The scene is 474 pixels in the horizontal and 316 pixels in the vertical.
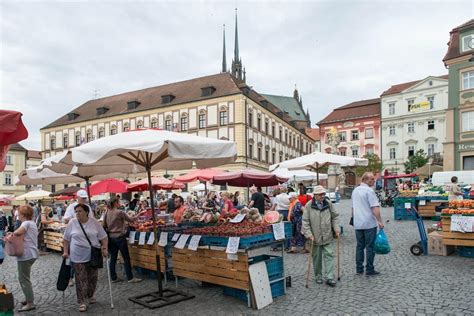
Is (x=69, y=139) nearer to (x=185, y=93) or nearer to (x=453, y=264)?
(x=185, y=93)

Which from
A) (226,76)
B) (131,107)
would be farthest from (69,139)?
(226,76)

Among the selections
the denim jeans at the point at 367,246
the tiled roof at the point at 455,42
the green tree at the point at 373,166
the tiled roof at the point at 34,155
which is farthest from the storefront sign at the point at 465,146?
the tiled roof at the point at 34,155

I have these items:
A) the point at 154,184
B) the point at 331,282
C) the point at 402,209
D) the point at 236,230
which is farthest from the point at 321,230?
the point at 402,209

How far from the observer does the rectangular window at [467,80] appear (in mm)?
31047

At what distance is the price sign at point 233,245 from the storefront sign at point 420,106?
185ft

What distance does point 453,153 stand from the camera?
1268 inches

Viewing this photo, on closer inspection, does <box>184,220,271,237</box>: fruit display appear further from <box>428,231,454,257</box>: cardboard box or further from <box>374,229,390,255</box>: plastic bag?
<box>428,231,454,257</box>: cardboard box

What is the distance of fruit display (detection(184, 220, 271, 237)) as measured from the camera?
5.95m

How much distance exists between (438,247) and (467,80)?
90.1ft

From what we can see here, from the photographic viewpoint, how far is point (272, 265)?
20.8 ft

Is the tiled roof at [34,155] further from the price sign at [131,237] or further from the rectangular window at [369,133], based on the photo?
the price sign at [131,237]

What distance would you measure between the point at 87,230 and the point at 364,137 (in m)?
61.1

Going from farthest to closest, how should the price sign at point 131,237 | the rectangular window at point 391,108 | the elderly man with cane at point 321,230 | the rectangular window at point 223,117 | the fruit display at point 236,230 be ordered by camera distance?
the rectangular window at point 391,108 → the rectangular window at point 223,117 → the price sign at point 131,237 → the elderly man with cane at point 321,230 → the fruit display at point 236,230

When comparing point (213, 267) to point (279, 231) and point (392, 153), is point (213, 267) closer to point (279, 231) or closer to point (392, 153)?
point (279, 231)
